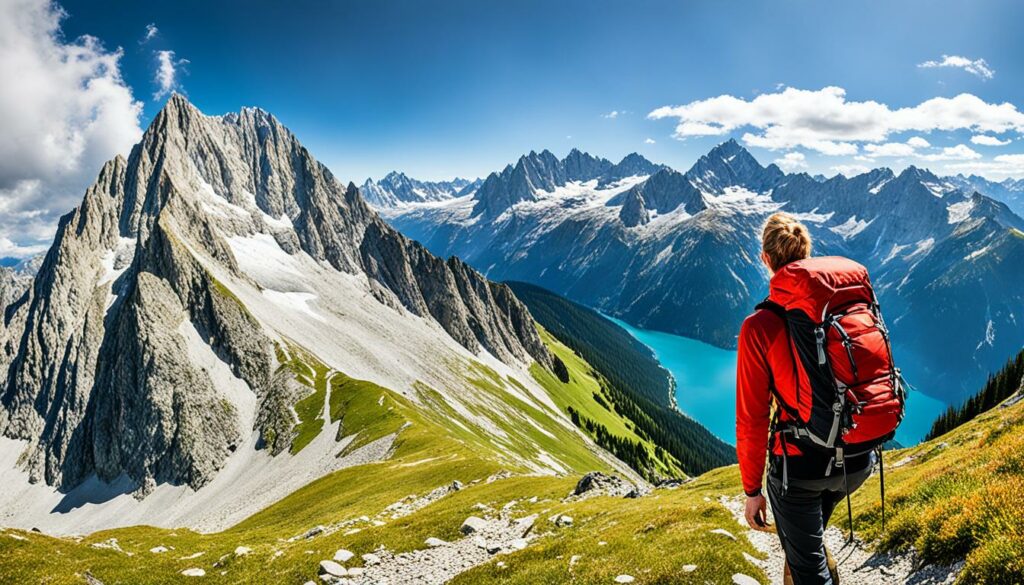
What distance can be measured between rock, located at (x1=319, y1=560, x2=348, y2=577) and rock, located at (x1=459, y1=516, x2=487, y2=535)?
277 inches

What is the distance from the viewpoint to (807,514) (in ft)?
Result: 23.0

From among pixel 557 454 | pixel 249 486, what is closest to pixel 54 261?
pixel 249 486

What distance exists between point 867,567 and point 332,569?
18.4 m

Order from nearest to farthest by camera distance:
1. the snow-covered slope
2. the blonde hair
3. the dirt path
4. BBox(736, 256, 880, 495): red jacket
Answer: BBox(736, 256, 880, 495): red jacket < the blonde hair < the dirt path < the snow-covered slope

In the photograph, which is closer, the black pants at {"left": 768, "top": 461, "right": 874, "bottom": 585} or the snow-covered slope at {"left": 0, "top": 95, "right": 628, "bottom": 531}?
the black pants at {"left": 768, "top": 461, "right": 874, "bottom": 585}

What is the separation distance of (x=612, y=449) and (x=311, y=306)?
114 meters

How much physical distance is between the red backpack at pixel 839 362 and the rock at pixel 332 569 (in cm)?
1980

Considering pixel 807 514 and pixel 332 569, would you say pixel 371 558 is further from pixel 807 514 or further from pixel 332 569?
pixel 807 514

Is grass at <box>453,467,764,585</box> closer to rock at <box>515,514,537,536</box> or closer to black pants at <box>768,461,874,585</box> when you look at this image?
rock at <box>515,514,537,536</box>

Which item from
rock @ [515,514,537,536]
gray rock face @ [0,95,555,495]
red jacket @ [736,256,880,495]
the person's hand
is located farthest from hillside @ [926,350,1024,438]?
gray rock face @ [0,95,555,495]

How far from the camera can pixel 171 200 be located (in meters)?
166

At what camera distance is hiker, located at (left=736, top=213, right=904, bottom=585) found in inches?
244

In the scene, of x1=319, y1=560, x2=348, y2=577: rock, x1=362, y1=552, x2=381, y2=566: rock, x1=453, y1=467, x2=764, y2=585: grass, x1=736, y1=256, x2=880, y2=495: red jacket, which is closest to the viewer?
x1=736, y1=256, x2=880, y2=495: red jacket

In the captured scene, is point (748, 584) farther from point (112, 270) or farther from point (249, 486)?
point (112, 270)
